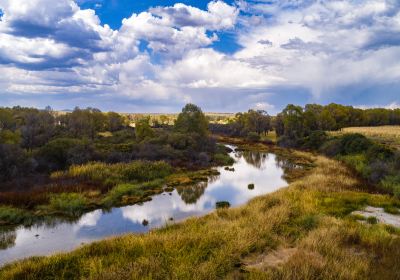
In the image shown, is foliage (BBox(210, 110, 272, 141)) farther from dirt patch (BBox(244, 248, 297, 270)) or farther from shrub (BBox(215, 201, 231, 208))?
dirt patch (BBox(244, 248, 297, 270))

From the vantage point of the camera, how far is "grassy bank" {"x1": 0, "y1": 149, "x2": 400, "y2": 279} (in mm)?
8555

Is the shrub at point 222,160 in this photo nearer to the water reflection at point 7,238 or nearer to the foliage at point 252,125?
the water reflection at point 7,238

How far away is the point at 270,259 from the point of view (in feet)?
34.0

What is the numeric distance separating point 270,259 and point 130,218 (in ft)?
35.5

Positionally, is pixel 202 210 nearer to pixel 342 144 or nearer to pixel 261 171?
pixel 261 171

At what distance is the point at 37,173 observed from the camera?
90.5 ft

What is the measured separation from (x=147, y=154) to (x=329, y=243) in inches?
1223

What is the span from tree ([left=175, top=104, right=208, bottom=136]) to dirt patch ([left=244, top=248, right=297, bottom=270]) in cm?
5004

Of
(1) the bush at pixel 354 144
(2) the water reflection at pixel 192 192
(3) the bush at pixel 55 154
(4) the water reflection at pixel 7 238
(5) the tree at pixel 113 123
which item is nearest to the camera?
(4) the water reflection at pixel 7 238

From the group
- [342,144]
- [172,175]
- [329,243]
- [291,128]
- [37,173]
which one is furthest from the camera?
[291,128]

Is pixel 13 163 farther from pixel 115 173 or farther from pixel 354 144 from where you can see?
pixel 354 144

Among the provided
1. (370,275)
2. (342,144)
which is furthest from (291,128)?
(370,275)

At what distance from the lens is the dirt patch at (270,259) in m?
9.66

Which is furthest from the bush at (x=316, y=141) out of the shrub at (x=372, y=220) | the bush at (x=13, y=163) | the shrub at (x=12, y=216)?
the shrub at (x=12, y=216)
